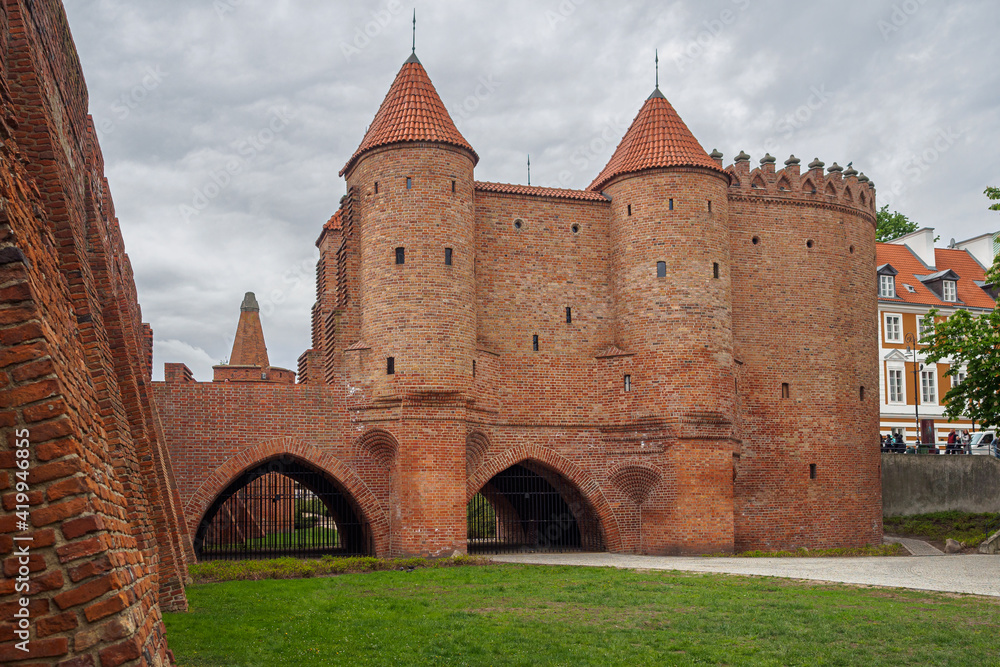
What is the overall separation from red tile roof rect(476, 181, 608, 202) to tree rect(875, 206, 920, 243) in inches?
1184

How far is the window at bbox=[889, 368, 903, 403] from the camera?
39.3 m

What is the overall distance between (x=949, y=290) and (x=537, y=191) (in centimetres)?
2400

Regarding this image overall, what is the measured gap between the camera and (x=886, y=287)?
132 ft

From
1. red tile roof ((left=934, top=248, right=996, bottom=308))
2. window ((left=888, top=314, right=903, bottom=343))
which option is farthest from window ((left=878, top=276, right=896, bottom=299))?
red tile roof ((left=934, top=248, right=996, bottom=308))

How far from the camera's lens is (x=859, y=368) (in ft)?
94.6

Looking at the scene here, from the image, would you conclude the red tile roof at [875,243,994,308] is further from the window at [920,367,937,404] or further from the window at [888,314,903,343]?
the window at [920,367,937,404]

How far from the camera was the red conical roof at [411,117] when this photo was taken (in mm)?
24391

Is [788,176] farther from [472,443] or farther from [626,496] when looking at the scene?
[472,443]

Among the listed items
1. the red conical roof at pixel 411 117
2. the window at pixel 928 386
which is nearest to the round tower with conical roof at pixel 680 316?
the red conical roof at pixel 411 117

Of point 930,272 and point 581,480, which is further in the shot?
point 930,272

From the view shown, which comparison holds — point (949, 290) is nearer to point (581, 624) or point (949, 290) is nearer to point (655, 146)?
point (655, 146)

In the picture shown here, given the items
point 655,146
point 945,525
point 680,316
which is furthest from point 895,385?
point 655,146

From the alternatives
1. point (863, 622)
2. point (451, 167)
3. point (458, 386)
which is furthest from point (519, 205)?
point (863, 622)

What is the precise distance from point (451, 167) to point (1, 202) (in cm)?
1963
